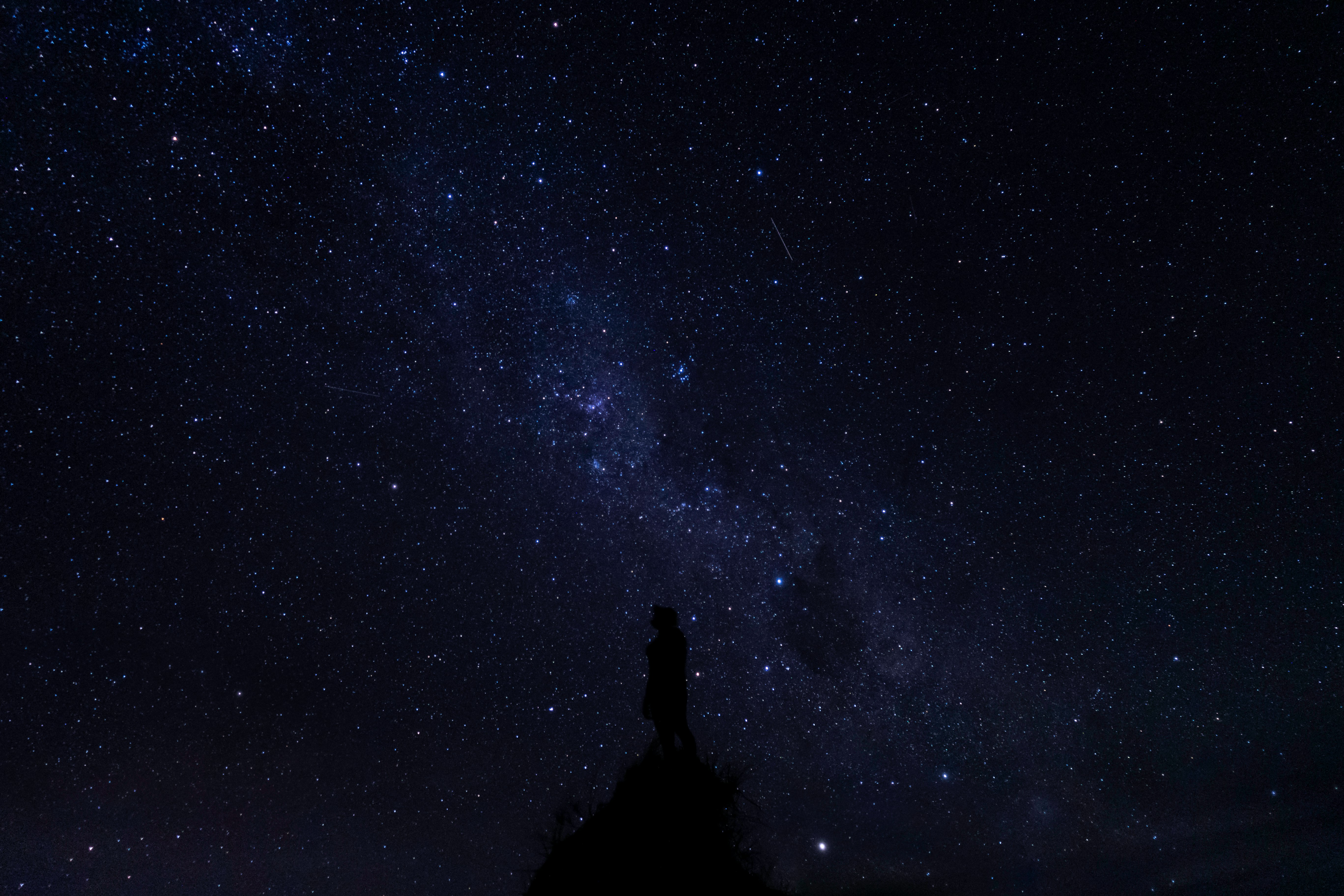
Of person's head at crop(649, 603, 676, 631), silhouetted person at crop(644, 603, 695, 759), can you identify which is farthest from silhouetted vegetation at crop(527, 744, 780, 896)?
person's head at crop(649, 603, 676, 631)

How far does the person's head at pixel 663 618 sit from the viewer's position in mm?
7125

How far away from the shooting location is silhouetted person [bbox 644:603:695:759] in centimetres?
686

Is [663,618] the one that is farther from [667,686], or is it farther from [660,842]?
[660,842]

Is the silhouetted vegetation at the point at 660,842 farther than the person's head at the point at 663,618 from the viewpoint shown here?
No

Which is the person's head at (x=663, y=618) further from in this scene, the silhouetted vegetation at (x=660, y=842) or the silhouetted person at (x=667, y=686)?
the silhouetted vegetation at (x=660, y=842)

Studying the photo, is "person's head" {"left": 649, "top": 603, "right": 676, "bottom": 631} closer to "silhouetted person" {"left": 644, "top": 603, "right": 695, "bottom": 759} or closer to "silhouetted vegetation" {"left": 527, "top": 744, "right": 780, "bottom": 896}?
"silhouetted person" {"left": 644, "top": 603, "right": 695, "bottom": 759}

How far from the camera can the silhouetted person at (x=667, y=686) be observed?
6.86m

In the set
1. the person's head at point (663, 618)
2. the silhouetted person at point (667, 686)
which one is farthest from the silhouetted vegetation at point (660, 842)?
the person's head at point (663, 618)

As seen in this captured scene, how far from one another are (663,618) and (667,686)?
1.96 ft

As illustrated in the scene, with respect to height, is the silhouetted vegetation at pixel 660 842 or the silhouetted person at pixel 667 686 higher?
the silhouetted person at pixel 667 686

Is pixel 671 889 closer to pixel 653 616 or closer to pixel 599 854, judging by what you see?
pixel 599 854

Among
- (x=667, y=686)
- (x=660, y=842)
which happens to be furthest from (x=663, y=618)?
(x=660, y=842)

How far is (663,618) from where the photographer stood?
7.14 m

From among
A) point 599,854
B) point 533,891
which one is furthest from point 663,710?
point 533,891
